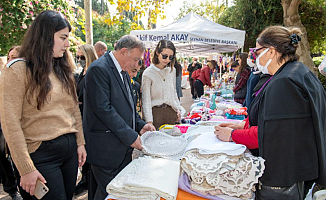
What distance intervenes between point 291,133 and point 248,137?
0.89 feet

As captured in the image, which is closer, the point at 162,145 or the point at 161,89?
the point at 162,145

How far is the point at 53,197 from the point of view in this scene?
4.58 feet

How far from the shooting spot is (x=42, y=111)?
1.36 metres

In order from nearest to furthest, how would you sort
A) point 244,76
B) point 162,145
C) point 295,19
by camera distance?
point 162,145, point 244,76, point 295,19

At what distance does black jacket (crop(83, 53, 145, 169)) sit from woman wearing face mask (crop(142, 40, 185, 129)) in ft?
2.72

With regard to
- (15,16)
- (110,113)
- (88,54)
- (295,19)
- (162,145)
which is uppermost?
(295,19)

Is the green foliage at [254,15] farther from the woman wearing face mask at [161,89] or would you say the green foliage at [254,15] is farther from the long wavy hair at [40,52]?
the long wavy hair at [40,52]

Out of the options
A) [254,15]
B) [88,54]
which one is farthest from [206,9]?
[88,54]

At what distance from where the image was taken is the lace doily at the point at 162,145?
170 centimetres

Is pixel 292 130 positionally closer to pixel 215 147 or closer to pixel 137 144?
pixel 215 147

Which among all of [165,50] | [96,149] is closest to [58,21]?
[96,149]

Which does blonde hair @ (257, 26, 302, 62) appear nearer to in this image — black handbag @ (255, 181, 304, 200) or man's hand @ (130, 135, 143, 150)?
black handbag @ (255, 181, 304, 200)

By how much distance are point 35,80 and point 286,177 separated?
4.95ft

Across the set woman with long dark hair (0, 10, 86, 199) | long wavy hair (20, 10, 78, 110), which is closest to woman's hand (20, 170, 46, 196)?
woman with long dark hair (0, 10, 86, 199)
